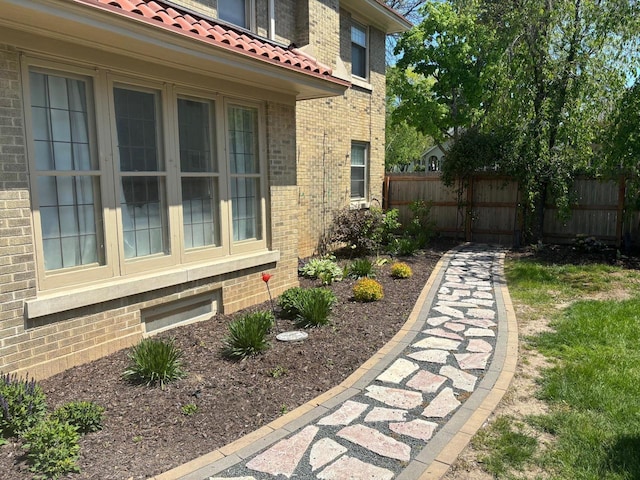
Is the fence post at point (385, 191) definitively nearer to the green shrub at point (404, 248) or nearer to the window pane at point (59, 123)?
the green shrub at point (404, 248)

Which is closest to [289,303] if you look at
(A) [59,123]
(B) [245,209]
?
(B) [245,209]

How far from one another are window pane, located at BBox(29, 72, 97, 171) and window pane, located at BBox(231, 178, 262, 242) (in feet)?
6.71

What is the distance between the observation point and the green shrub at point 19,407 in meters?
3.19

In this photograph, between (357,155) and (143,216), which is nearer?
(143,216)

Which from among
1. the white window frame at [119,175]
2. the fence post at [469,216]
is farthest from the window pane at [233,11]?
the fence post at [469,216]

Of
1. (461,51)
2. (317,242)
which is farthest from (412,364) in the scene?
(461,51)

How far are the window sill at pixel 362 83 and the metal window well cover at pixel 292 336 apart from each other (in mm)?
8555

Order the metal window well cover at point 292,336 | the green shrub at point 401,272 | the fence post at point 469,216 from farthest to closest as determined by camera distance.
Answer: the fence post at point 469,216
the green shrub at point 401,272
the metal window well cover at point 292,336

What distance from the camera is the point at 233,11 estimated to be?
8.08m

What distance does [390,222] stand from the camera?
1128 centimetres

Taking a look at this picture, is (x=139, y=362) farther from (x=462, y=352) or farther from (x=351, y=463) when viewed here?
(x=462, y=352)

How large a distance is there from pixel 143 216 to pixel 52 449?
9.03 ft

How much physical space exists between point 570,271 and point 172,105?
8207 mm

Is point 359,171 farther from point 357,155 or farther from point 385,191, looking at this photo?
point 385,191
